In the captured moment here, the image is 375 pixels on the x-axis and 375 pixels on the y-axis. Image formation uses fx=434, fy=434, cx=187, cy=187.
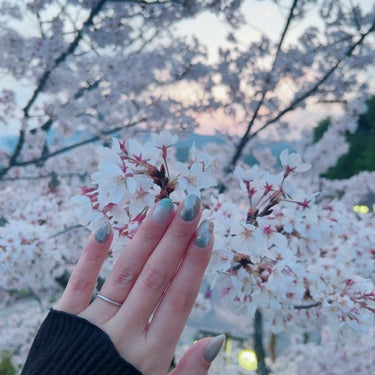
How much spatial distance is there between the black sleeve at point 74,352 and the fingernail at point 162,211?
0.96ft

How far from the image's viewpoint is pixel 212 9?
495 cm

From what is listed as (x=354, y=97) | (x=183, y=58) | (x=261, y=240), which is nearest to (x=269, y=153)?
(x=354, y=97)

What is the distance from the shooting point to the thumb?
105 cm

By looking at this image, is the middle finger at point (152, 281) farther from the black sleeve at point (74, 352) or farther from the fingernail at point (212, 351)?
the fingernail at point (212, 351)

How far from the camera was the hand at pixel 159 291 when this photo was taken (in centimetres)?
98

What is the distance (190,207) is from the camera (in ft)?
3.09

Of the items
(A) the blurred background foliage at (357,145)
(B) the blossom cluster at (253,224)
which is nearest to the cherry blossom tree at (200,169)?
(B) the blossom cluster at (253,224)

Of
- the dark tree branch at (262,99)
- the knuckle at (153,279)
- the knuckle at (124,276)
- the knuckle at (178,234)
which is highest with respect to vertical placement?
the dark tree branch at (262,99)

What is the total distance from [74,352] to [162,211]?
39 cm

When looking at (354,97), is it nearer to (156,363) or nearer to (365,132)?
(156,363)

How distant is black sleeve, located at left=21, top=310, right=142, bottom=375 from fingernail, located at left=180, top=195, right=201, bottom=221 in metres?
0.33

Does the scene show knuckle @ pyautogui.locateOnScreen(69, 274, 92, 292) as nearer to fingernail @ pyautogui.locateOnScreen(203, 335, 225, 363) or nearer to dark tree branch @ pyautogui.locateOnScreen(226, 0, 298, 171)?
fingernail @ pyautogui.locateOnScreen(203, 335, 225, 363)

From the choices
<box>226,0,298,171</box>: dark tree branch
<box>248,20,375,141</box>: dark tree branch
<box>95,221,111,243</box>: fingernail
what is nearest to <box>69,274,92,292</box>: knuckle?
<box>95,221,111,243</box>: fingernail

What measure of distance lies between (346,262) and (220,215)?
1.41 m
